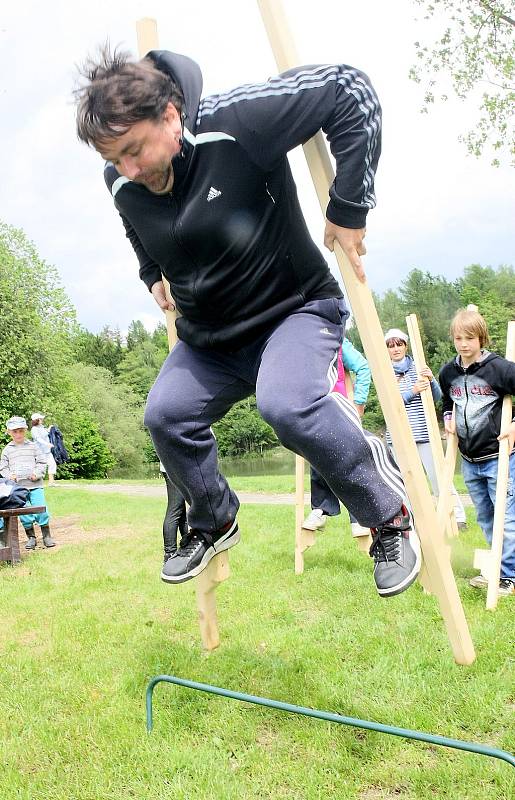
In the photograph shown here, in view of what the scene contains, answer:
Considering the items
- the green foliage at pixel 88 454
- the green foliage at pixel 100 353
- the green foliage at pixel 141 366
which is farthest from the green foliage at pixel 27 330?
the green foliage at pixel 100 353

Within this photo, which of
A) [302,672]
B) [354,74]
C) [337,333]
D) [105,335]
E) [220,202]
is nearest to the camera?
[354,74]

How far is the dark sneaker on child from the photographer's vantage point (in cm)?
554

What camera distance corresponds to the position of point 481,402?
5762mm

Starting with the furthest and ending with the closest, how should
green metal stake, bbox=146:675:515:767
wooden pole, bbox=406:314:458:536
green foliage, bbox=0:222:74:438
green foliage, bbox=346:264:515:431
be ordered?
1. green foliage, bbox=346:264:515:431
2. green foliage, bbox=0:222:74:438
3. wooden pole, bbox=406:314:458:536
4. green metal stake, bbox=146:675:515:767

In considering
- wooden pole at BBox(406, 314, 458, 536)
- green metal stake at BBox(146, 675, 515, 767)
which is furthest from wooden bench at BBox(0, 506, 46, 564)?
green metal stake at BBox(146, 675, 515, 767)

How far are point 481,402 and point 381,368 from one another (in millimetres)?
3229

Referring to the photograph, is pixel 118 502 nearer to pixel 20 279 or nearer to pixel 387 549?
pixel 387 549

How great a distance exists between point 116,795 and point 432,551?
1.84 meters

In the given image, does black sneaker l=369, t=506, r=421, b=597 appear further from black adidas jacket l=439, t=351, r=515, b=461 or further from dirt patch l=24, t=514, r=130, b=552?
dirt patch l=24, t=514, r=130, b=552

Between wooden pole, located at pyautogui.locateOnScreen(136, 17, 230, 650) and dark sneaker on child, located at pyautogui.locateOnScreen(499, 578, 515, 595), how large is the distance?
286 centimetres

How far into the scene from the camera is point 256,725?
11.8 ft

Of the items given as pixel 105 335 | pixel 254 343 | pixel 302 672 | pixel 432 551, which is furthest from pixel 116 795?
pixel 105 335

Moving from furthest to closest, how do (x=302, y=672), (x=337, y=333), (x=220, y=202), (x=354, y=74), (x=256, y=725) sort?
(x=302, y=672)
(x=256, y=725)
(x=337, y=333)
(x=220, y=202)
(x=354, y=74)

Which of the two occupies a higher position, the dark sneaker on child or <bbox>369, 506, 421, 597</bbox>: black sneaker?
<bbox>369, 506, 421, 597</bbox>: black sneaker
